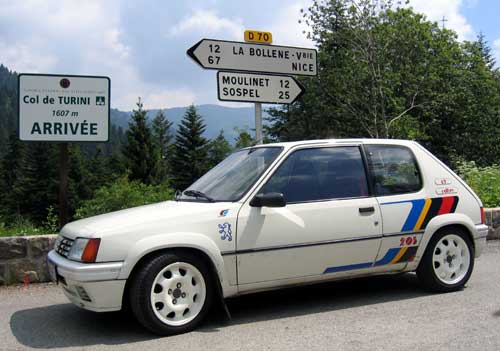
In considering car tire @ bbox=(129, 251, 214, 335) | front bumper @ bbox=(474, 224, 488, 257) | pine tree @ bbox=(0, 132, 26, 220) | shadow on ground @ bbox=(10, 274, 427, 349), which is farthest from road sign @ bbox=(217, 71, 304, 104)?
pine tree @ bbox=(0, 132, 26, 220)

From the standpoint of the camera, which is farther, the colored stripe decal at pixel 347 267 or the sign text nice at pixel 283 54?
the sign text nice at pixel 283 54

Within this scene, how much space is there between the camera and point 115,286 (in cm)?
422

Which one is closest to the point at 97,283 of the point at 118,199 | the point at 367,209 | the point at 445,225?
the point at 367,209

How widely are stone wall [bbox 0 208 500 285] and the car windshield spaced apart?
2.34 meters

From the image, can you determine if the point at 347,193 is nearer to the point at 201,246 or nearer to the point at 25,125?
the point at 201,246

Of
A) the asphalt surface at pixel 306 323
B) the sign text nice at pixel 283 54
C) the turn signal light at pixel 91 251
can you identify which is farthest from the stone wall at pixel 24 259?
the sign text nice at pixel 283 54

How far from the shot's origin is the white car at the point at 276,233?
14.1ft

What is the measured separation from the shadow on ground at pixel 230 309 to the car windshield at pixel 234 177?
1.18 m

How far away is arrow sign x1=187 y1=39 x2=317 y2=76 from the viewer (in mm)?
7395

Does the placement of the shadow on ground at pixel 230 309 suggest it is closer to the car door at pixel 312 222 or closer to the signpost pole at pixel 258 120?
the car door at pixel 312 222

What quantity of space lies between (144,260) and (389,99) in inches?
1077

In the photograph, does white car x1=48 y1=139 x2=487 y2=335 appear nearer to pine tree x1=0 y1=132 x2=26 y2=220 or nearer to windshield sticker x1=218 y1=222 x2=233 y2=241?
windshield sticker x1=218 y1=222 x2=233 y2=241

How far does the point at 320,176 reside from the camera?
517 centimetres

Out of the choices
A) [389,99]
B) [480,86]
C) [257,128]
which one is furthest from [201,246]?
[480,86]
